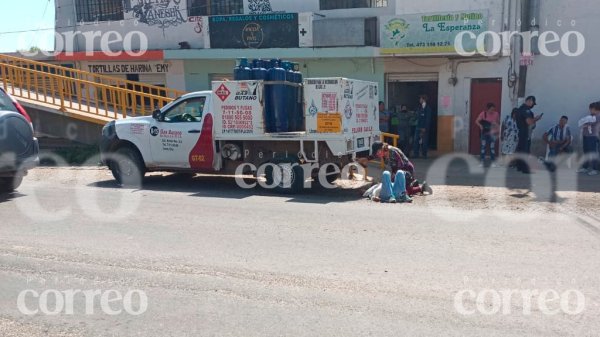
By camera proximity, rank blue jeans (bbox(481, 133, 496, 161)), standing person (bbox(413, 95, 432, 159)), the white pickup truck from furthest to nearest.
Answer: standing person (bbox(413, 95, 432, 159)) < blue jeans (bbox(481, 133, 496, 161)) < the white pickup truck

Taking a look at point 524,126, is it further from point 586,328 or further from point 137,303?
point 137,303

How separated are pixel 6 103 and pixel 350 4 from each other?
34.1ft

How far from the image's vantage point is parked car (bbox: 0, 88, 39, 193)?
8.87 m

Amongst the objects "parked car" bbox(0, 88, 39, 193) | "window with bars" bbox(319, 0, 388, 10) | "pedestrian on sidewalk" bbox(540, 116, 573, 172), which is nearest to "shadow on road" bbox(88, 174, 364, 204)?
"parked car" bbox(0, 88, 39, 193)

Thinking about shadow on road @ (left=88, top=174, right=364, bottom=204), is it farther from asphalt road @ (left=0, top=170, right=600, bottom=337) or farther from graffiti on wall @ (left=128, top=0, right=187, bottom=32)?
graffiti on wall @ (left=128, top=0, right=187, bottom=32)

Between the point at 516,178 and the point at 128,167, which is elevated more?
the point at 128,167

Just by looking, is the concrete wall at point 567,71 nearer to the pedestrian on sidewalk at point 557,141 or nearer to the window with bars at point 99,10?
the pedestrian on sidewalk at point 557,141

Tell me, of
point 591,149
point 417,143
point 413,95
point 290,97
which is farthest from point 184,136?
point 591,149

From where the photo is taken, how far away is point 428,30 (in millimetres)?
14445

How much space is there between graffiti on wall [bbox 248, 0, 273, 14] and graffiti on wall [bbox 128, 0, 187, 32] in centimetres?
243

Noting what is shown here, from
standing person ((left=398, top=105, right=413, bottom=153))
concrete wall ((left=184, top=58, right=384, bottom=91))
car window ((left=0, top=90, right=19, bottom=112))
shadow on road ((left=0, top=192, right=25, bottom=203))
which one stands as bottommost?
shadow on road ((left=0, top=192, right=25, bottom=203))

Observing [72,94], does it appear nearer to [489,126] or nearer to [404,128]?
[404,128]

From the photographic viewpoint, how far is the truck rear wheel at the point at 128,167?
10.9 metres

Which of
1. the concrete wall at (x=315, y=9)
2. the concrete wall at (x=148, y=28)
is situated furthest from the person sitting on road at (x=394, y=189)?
the concrete wall at (x=148, y=28)
